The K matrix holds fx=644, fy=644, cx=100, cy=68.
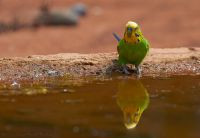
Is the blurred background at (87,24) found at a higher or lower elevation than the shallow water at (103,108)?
higher

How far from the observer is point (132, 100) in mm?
6793

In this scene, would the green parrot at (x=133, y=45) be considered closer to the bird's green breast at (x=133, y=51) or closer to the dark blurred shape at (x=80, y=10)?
the bird's green breast at (x=133, y=51)

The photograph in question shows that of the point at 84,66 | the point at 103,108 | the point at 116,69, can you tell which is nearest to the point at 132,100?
the point at 103,108

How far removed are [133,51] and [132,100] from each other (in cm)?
115

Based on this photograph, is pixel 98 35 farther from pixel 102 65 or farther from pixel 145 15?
pixel 102 65

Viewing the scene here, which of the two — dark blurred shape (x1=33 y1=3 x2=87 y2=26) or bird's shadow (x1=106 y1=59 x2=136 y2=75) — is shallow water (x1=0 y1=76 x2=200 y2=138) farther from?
dark blurred shape (x1=33 y1=3 x2=87 y2=26)

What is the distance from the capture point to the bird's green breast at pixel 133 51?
307 inches

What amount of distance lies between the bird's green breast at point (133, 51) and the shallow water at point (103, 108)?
27 cm

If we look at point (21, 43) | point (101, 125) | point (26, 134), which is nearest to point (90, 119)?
point (101, 125)

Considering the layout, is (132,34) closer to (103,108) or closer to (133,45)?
(133,45)

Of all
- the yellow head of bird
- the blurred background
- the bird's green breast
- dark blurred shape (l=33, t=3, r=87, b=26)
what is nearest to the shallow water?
the bird's green breast

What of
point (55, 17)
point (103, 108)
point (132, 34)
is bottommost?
point (103, 108)

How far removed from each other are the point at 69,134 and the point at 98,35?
1094 cm

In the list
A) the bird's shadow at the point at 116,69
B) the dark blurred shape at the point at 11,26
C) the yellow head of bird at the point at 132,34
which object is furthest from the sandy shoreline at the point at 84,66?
the dark blurred shape at the point at 11,26
